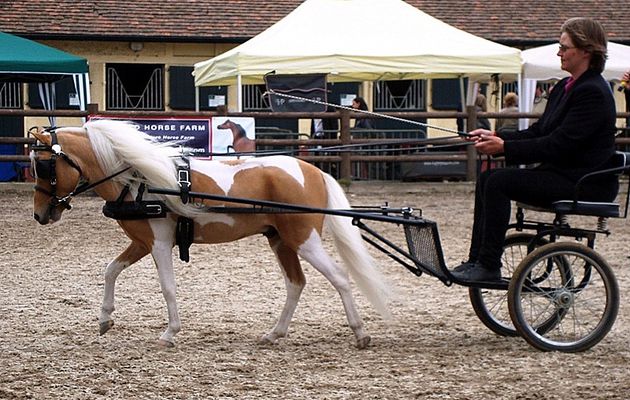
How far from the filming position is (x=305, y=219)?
6902 millimetres

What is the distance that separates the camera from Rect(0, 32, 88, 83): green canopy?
1836 centimetres

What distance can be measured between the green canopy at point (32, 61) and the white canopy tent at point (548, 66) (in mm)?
6886

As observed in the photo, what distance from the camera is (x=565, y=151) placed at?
648 cm

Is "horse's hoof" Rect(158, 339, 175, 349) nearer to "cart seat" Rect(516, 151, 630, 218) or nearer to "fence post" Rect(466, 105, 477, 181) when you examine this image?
"cart seat" Rect(516, 151, 630, 218)

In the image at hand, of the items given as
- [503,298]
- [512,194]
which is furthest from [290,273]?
[512,194]

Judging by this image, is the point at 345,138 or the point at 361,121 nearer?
the point at 345,138

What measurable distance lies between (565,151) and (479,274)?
2.60ft

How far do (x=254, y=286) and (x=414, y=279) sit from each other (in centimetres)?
130

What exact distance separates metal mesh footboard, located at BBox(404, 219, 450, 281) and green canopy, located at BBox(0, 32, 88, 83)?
12.5 meters

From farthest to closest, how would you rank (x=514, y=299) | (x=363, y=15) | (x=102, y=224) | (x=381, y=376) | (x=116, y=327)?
(x=363, y=15) < (x=102, y=224) < (x=116, y=327) < (x=514, y=299) < (x=381, y=376)

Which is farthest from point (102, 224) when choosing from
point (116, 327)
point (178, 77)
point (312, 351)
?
point (178, 77)

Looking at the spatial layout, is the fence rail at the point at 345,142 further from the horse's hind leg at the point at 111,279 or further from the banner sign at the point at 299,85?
the horse's hind leg at the point at 111,279

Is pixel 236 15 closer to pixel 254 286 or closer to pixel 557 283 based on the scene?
pixel 254 286

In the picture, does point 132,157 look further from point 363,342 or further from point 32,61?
point 32,61
